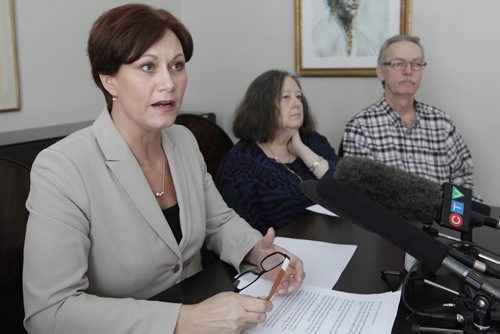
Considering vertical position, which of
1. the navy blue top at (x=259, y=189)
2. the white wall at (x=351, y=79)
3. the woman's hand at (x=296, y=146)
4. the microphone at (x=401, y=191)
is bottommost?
the navy blue top at (x=259, y=189)

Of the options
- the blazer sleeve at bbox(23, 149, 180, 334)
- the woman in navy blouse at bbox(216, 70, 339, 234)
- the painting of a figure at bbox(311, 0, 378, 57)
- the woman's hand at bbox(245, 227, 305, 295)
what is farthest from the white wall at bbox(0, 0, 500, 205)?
the woman's hand at bbox(245, 227, 305, 295)

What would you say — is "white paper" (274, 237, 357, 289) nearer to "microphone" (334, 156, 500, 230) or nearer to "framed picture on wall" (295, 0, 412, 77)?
"microphone" (334, 156, 500, 230)

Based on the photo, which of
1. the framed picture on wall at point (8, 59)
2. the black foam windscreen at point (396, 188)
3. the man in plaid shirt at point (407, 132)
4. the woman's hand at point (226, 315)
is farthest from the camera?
the man in plaid shirt at point (407, 132)

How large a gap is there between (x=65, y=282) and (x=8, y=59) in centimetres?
169

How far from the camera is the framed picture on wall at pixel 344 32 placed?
2.90 meters

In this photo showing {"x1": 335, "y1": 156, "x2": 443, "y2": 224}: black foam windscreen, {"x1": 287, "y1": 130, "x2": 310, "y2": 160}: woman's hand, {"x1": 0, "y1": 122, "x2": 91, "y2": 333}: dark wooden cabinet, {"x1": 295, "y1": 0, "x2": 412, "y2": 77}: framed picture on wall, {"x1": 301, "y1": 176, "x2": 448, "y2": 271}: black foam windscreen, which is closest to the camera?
{"x1": 301, "y1": 176, "x2": 448, "y2": 271}: black foam windscreen

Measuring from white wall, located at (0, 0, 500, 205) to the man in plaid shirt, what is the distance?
201 millimetres

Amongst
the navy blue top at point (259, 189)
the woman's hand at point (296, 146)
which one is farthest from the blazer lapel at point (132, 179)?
the woman's hand at point (296, 146)

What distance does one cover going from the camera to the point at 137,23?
4.24ft

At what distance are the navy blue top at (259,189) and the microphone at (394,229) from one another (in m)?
1.34

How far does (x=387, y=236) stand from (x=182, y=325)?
0.45 meters

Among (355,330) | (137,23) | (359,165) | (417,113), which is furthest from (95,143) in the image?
(417,113)

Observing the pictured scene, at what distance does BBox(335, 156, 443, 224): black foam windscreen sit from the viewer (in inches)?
42.0

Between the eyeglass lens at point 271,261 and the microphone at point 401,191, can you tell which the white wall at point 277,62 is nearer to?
the eyeglass lens at point 271,261
